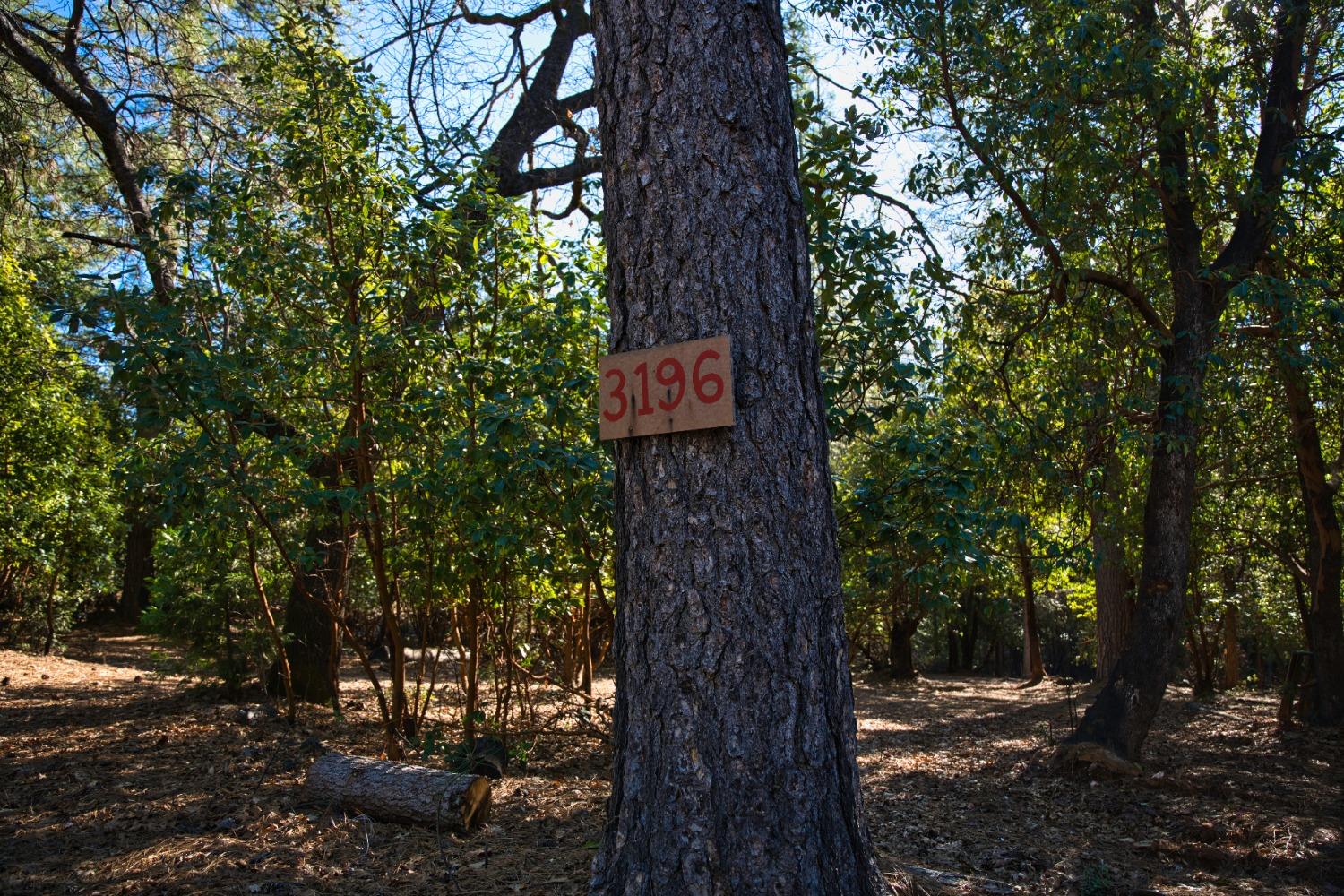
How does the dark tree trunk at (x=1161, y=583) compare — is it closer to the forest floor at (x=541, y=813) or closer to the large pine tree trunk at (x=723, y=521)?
the forest floor at (x=541, y=813)

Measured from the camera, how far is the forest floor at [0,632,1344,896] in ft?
12.0

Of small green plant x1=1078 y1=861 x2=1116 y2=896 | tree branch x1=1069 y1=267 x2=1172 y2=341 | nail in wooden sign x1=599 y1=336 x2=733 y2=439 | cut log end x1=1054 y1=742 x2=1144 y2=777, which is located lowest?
small green plant x1=1078 y1=861 x2=1116 y2=896

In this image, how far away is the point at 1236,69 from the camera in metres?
6.93

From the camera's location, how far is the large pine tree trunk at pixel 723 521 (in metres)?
2.22

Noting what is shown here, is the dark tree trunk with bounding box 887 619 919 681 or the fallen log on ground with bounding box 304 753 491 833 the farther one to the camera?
the dark tree trunk with bounding box 887 619 919 681

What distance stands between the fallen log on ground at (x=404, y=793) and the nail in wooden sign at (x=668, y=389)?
259 cm

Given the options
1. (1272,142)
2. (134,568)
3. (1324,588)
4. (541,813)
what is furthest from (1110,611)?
(134,568)

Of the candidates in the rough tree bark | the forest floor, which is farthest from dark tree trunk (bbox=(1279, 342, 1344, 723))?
the rough tree bark

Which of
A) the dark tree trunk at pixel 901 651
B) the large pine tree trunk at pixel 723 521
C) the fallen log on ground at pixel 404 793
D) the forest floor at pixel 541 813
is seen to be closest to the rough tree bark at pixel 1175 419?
the forest floor at pixel 541 813

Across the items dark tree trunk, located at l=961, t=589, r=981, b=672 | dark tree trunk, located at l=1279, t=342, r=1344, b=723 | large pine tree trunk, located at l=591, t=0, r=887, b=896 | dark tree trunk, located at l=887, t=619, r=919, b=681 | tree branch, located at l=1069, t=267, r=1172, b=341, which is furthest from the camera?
dark tree trunk, located at l=961, t=589, r=981, b=672

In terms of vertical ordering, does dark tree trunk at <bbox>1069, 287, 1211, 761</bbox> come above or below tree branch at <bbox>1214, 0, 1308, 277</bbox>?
below

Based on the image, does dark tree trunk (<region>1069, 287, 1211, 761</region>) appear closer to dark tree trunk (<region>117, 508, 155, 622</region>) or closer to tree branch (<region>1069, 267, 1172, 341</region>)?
tree branch (<region>1069, 267, 1172, 341</region>)

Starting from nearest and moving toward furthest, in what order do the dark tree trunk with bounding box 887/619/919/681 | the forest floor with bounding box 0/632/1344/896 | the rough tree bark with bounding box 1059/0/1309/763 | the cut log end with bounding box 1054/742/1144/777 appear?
the forest floor with bounding box 0/632/1344/896
the cut log end with bounding box 1054/742/1144/777
the rough tree bark with bounding box 1059/0/1309/763
the dark tree trunk with bounding box 887/619/919/681

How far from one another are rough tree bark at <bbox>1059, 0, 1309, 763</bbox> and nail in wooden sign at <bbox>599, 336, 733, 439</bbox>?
4.87 metres
